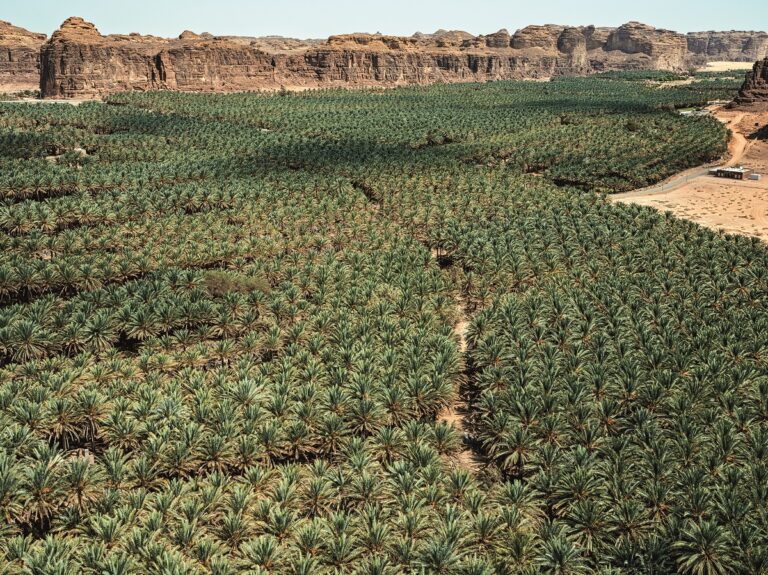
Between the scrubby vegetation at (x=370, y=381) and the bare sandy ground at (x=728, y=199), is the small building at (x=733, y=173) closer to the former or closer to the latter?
the bare sandy ground at (x=728, y=199)

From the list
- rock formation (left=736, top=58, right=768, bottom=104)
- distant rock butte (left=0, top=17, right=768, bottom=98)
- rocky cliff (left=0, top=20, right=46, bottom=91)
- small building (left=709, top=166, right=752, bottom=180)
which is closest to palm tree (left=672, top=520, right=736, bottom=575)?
small building (left=709, top=166, right=752, bottom=180)

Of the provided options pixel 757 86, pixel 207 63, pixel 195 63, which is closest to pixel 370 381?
pixel 757 86

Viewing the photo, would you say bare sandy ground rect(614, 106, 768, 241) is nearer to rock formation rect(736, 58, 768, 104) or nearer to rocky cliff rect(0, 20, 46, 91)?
rock formation rect(736, 58, 768, 104)

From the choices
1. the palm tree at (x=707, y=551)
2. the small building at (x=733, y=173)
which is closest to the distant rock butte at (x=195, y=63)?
the small building at (x=733, y=173)

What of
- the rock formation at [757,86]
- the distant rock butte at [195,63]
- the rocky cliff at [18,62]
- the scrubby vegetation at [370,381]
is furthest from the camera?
the rocky cliff at [18,62]

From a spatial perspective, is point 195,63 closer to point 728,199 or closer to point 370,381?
point 728,199
